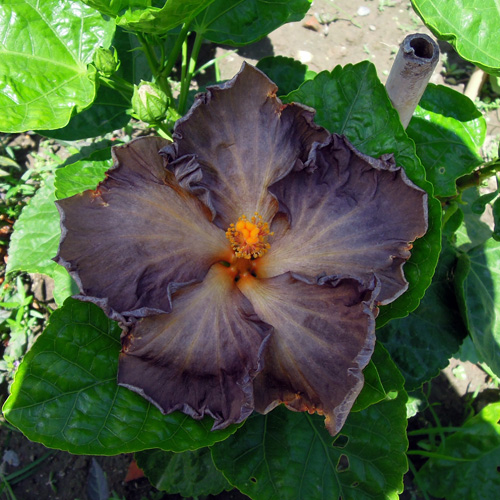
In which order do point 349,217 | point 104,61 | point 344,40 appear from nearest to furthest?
point 349,217, point 104,61, point 344,40

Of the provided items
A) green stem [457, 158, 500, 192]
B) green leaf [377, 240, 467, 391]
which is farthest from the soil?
green leaf [377, 240, 467, 391]

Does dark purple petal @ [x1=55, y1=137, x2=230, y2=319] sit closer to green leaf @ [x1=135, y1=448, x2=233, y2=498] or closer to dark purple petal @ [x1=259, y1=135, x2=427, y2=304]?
dark purple petal @ [x1=259, y1=135, x2=427, y2=304]

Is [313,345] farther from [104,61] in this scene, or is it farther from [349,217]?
[104,61]

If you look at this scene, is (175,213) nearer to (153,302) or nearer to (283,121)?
(153,302)

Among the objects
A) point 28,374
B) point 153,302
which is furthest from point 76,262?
point 28,374

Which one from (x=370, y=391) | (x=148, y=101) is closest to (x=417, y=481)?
(x=370, y=391)

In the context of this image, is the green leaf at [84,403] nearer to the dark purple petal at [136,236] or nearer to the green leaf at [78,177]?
the dark purple petal at [136,236]

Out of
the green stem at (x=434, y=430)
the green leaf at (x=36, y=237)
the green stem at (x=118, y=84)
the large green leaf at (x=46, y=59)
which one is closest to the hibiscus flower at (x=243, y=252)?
the large green leaf at (x=46, y=59)

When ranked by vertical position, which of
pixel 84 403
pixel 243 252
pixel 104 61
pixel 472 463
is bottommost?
pixel 472 463
